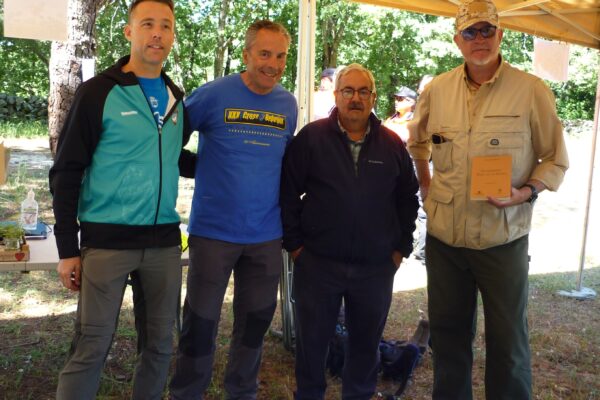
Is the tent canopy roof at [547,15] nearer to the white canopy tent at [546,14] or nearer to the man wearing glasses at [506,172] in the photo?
the white canopy tent at [546,14]

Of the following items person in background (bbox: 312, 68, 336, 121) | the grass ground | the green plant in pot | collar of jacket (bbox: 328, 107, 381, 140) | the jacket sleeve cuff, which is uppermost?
person in background (bbox: 312, 68, 336, 121)

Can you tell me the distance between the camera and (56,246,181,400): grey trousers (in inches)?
85.1

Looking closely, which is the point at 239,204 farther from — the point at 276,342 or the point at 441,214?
the point at 276,342

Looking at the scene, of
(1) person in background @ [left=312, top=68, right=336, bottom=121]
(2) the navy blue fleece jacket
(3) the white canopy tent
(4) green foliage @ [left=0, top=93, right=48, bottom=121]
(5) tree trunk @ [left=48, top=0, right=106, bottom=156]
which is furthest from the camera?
(4) green foliage @ [left=0, top=93, right=48, bottom=121]

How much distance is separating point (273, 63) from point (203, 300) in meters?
1.07

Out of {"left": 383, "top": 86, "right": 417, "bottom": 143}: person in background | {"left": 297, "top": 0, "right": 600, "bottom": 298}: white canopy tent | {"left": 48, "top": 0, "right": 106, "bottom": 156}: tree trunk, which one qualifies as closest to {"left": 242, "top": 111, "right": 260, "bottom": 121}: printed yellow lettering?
{"left": 297, "top": 0, "right": 600, "bottom": 298}: white canopy tent

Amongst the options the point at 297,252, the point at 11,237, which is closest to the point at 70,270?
the point at 11,237

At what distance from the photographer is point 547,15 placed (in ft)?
15.5

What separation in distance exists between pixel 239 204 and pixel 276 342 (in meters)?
1.72

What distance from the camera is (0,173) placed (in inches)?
117

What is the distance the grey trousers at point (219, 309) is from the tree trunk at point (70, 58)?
2.09m

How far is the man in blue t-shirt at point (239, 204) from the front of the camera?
2.47 meters

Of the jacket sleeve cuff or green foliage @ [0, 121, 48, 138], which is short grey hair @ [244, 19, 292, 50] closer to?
the jacket sleeve cuff

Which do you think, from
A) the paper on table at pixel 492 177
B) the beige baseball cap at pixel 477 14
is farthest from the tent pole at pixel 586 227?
the paper on table at pixel 492 177
